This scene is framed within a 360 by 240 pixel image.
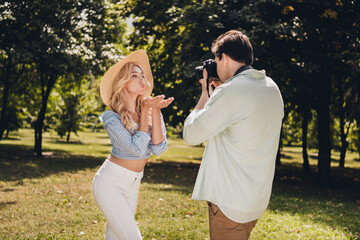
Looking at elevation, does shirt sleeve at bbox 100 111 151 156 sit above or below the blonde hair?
below

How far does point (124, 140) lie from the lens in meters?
3.14

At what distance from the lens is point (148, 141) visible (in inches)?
127

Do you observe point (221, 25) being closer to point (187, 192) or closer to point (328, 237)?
point (187, 192)

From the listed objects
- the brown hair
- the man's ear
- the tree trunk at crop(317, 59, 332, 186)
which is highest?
the brown hair

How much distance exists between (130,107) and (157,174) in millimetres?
11038

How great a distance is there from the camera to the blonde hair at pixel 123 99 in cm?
335

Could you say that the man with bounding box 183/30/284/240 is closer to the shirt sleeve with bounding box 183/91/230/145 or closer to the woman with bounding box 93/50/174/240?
the shirt sleeve with bounding box 183/91/230/145

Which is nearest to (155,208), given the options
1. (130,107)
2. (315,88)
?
(130,107)

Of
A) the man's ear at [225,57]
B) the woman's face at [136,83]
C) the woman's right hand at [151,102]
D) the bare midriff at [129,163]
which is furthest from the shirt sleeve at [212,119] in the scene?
the woman's face at [136,83]

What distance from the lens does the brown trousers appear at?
8.34 feet

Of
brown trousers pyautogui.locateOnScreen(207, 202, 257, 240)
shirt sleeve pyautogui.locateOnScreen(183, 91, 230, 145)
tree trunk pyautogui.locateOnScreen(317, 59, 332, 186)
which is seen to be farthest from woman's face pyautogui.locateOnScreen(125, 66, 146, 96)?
tree trunk pyautogui.locateOnScreen(317, 59, 332, 186)

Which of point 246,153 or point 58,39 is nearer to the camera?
point 246,153

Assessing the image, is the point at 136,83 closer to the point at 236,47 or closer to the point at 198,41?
the point at 236,47

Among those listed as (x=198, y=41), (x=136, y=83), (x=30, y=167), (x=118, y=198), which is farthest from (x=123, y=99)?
Answer: (x=30, y=167)
